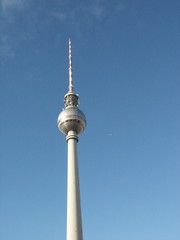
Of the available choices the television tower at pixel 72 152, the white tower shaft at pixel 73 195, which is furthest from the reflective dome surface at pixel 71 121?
the white tower shaft at pixel 73 195

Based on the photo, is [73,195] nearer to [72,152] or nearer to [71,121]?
[72,152]

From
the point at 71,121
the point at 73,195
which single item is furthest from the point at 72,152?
the point at 73,195

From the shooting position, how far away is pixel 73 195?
48.8 metres

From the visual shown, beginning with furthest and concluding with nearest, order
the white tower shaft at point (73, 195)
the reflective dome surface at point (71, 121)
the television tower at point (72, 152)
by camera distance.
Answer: the reflective dome surface at point (71, 121) → the television tower at point (72, 152) → the white tower shaft at point (73, 195)

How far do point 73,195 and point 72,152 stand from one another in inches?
324

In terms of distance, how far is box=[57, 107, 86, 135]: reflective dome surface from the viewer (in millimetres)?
57312

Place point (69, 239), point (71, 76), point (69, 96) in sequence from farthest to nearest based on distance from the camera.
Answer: point (71, 76), point (69, 96), point (69, 239)

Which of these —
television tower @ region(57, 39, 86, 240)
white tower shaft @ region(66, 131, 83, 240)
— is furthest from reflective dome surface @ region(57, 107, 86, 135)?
white tower shaft @ region(66, 131, 83, 240)

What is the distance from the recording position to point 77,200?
4841cm

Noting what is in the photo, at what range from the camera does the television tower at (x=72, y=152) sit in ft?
150

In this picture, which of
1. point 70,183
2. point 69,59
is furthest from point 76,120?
point 69,59

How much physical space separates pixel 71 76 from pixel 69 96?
6305 millimetres

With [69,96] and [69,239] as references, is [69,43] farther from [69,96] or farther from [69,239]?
Result: [69,239]

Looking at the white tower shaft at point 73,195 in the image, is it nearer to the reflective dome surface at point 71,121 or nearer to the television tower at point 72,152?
the television tower at point 72,152
